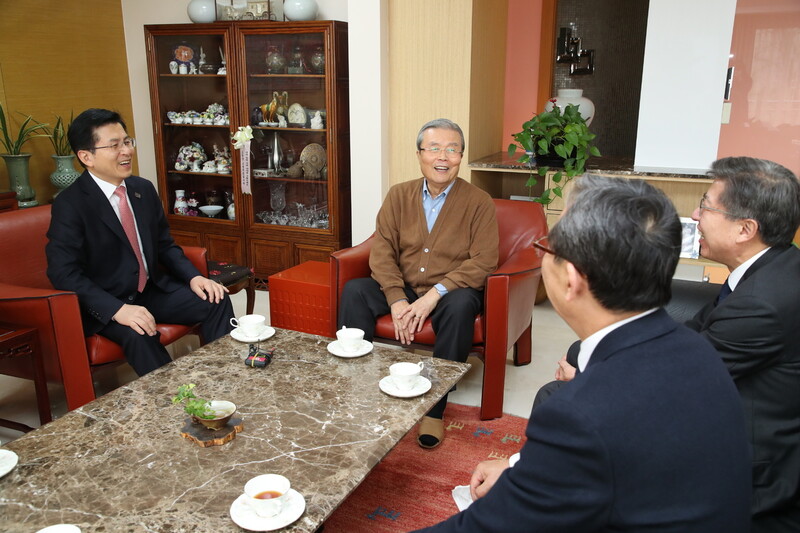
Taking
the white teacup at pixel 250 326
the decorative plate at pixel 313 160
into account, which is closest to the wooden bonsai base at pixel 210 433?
the white teacup at pixel 250 326

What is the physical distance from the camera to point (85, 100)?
4.65 meters

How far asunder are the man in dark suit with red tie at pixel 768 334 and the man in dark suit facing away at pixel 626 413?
57cm

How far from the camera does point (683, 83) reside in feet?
12.3

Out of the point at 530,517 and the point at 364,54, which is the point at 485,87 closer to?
the point at 364,54

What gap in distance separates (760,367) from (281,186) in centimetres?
356

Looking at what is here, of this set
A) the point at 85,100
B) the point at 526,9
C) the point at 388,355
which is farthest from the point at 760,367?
the point at 526,9

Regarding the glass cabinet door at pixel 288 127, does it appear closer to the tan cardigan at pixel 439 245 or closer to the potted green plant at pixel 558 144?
the potted green plant at pixel 558 144

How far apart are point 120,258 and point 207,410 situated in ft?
4.21

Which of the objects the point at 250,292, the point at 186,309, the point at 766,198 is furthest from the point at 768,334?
the point at 250,292

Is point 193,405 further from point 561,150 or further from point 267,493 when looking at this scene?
point 561,150

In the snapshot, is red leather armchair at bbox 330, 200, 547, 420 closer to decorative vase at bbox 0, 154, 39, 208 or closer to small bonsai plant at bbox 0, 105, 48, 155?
decorative vase at bbox 0, 154, 39, 208

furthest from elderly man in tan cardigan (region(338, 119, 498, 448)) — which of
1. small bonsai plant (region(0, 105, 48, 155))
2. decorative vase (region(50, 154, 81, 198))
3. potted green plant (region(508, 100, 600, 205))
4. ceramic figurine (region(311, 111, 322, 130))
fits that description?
small bonsai plant (region(0, 105, 48, 155))

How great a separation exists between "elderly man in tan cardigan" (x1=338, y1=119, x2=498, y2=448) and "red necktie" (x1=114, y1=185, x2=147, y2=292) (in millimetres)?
865

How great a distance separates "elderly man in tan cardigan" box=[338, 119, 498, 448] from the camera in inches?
105
